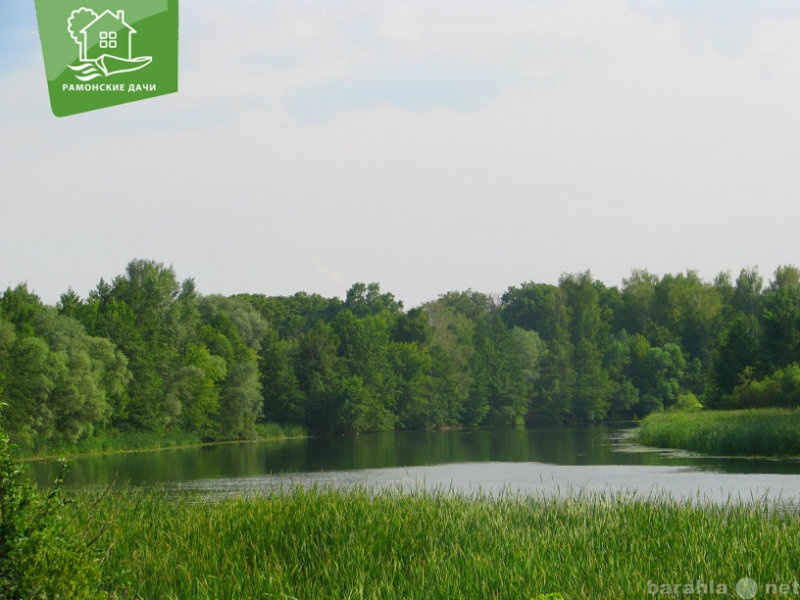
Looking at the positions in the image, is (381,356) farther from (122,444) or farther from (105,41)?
(105,41)

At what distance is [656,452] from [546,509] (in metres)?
27.3

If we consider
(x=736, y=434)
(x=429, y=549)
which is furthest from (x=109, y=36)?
(x=736, y=434)

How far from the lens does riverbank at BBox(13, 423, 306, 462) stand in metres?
46.5

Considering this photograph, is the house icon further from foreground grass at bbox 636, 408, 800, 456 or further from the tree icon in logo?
foreground grass at bbox 636, 408, 800, 456

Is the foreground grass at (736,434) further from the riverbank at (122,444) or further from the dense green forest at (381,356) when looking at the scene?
the riverbank at (122,444)

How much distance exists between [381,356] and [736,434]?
52907 mm

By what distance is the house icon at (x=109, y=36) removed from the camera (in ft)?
33.3

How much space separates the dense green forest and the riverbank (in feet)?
1.91

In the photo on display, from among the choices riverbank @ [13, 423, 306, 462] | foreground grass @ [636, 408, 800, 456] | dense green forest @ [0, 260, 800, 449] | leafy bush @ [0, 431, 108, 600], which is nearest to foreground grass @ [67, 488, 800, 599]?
leafy bush @ [0, 431, 108, 600]

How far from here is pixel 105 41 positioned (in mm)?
10234

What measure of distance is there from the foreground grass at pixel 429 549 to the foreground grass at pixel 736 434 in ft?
73.7

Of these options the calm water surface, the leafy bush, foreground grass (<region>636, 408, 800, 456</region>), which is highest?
the leafy bush

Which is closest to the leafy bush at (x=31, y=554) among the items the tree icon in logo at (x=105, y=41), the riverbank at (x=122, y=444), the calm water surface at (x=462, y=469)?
the tree icon in logo at (x=105, y=41)

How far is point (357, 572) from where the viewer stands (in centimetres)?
999
